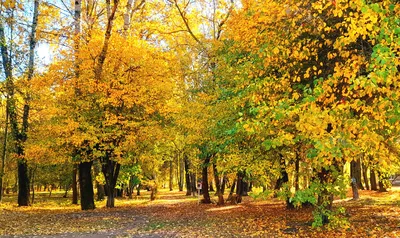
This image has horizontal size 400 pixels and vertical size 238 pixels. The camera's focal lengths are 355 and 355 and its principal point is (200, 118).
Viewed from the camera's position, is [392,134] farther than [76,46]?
No

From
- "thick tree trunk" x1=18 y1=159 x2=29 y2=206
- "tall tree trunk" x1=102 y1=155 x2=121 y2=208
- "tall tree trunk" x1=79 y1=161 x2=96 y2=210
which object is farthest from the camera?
"thick tree trunk" x1=18 y1=159 x2=29 y2=206

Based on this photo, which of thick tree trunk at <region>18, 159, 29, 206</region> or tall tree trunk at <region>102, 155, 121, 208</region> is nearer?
tall tree trunk at <region>102, 155, 121, 208</region>

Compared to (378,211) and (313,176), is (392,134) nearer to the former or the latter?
(313,176)

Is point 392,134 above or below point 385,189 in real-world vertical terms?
above

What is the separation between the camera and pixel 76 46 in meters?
19.6

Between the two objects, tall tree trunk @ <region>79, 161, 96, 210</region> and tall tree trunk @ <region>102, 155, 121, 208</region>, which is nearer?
tall tree trunk @ <region>79, 161, 96, 210</region>

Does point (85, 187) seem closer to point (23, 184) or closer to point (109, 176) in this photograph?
point (109, 176)

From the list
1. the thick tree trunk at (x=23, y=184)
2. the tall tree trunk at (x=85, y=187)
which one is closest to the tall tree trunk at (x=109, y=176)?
the tall tree trunk at (x=85, y=187)

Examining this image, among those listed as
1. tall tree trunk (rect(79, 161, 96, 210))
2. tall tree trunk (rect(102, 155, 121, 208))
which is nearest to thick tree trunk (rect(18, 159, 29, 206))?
tall tree trunk (rect(79, 161, 96, 210))

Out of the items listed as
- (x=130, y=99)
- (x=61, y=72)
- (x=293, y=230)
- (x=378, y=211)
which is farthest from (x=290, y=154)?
(x=61, y=72)

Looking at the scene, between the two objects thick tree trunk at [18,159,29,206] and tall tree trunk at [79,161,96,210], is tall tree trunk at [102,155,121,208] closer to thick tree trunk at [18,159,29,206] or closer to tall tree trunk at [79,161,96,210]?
tall tree trunk at [79,161,96,210]

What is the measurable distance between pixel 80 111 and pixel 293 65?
1338 centimetres

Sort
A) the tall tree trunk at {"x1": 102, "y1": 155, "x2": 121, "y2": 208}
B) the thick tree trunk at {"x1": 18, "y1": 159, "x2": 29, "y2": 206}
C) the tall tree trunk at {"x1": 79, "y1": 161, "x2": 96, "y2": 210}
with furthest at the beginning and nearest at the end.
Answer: the thick tree trunk at {"x1": 18, "y1": 159, "x2": 29, "y2": 206}, the tall tree trunk at {"x1": 102, "y1": 155, "x2": 121, "y2": 208}, the tall tree trunk at {"x1": 79, "y1": 161, "x2": 96, "y2": 210}

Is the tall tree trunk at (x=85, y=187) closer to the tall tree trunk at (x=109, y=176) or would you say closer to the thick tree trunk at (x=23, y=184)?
the tall tree trunk at (x=109, y=176)
